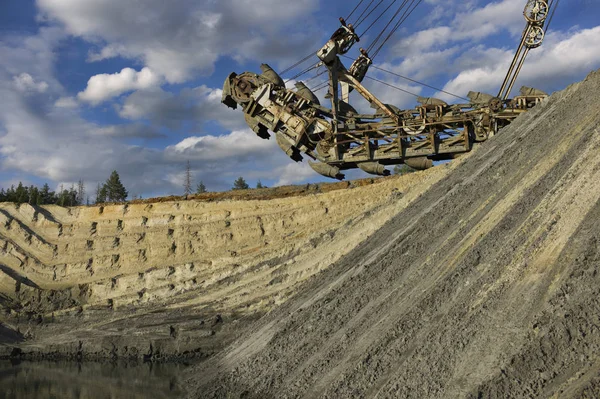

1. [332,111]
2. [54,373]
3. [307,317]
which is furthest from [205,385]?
[332,111]

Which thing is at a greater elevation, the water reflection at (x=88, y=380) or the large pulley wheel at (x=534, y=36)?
the large pulley wheel at (x=534, y=36)

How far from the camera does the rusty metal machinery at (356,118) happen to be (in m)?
17.4

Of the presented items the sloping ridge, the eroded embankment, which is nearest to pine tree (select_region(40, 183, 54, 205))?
the eroded embankment

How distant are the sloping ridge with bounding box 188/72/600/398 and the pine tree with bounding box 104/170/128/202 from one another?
1690 inches

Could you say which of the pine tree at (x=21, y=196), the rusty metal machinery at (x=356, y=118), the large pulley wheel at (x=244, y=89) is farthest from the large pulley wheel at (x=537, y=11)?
the pine tree at (x=21, y=196)

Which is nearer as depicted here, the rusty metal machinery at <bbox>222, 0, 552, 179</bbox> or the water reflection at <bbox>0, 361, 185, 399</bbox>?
the water reflection at <bbox>0, 361, 185, 399</bbox>

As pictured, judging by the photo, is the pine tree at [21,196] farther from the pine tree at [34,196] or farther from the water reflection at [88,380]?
the water reflection at [88,380]

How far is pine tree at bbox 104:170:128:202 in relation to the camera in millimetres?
54094

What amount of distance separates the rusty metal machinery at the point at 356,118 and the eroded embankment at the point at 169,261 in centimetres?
126

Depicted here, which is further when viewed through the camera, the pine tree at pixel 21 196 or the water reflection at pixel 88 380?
the pine tree at pixel 21 196

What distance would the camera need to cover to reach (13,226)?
82.4 ft

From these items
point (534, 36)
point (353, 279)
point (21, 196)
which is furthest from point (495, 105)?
point (21, 196)

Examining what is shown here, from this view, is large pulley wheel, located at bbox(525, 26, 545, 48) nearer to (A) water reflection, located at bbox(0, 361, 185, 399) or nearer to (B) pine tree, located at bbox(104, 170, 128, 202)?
(A) water reflection, located at bbox(0, 361, 185, 399)

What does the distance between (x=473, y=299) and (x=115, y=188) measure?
50965 mm
